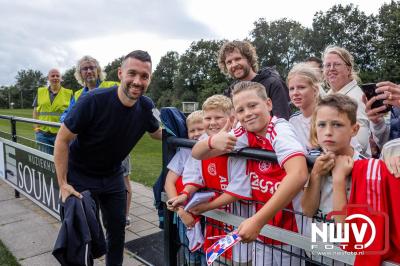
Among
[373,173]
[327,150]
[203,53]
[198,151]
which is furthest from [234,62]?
[203,53]

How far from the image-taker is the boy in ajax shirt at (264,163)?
1.68 metres

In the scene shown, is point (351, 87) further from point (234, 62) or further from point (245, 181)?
point (245, 181)

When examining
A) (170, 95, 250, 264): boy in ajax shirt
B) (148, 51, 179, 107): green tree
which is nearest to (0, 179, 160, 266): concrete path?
(170, 95, 250, 264): boy in ajax shirt

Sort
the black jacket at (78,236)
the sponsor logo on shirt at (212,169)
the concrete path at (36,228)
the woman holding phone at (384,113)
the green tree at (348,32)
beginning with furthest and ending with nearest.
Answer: the green tree at (348,32), the concrete path at (36,228), the black jacket at (78,236), the sponsor logo on shirt at (212,169), the woman holding phone at (384,113)

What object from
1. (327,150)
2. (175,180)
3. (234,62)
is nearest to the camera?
(327,150)

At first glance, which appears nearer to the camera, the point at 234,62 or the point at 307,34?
the point at 234,62

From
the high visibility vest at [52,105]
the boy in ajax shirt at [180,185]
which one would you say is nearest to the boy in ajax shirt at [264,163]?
the boy in ajax shirt at [180,185]

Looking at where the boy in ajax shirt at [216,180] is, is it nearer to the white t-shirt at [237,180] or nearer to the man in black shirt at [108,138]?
the white t-shirt at [237,180]

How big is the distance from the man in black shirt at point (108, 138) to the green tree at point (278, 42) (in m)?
62.3

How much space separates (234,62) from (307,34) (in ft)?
203

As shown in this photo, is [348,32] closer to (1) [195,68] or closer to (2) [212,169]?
(1) [195,68]

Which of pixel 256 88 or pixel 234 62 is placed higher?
pixel 234 62

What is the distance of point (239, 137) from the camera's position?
2145 millimetres

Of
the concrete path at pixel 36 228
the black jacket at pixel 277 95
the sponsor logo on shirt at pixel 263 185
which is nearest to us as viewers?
the sponsor logo on shirt at pixel 263 185
